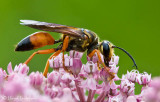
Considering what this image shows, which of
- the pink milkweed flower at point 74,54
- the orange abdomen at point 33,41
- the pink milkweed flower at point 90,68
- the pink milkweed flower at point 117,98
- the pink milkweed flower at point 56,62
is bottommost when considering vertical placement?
the pink milkweed flower at point 117,98

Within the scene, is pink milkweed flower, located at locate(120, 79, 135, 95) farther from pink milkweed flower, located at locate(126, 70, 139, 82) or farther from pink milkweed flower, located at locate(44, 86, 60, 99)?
pink milkweed flower, located at locate(44, 86, 60, 99)

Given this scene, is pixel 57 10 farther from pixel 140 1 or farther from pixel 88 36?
pixel 88 36

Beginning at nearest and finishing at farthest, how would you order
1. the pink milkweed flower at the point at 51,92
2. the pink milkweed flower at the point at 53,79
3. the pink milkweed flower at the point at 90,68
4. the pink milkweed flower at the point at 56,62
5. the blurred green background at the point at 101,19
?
the pink milkweed flower at the point at 51,92, the pink milkweed flower at the point at 53,79, the pink milkweed flower at the point at 90,68, the pink milkweed flower at the point at 56,62, the blurred green background at the point at 101,19

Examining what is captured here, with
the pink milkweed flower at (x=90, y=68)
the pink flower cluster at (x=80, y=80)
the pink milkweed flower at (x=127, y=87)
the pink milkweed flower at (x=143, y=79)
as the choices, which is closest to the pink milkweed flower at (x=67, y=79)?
the pink flower cluster at (x=80, y=80)

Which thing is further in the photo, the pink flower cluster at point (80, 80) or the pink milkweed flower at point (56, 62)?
the pink milkweed flower at point (56, 62)

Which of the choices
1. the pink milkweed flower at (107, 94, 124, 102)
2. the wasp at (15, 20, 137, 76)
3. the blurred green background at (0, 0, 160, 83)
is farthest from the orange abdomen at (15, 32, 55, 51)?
the blurred green background at (0, 0, 160, 83)

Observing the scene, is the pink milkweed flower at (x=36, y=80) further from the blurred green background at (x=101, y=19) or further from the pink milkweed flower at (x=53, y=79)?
the blurred green background at (x=101, y=19)
